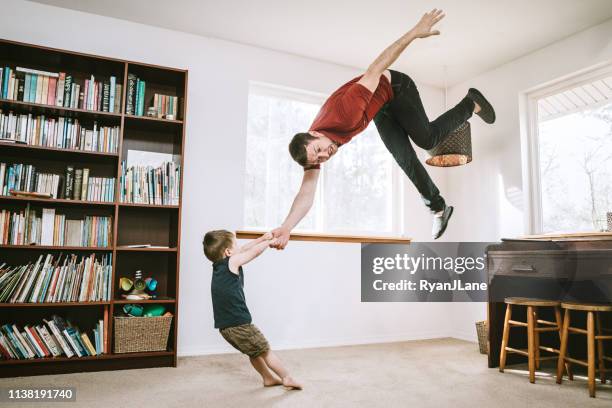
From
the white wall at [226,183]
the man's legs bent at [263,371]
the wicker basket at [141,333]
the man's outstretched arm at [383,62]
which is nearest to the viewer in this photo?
the man's outstretched arm at [383,62]

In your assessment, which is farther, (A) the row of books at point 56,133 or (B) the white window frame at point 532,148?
(B) the white window frame at point 532,148

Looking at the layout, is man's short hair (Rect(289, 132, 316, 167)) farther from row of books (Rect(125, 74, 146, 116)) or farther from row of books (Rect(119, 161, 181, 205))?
row of books (Rect(125, 74, 146, 116))

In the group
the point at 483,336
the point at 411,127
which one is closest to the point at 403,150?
the point at 411,127

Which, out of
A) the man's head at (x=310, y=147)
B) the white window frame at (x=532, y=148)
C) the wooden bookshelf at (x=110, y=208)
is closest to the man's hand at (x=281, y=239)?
the man's head at (x=310, y=147)

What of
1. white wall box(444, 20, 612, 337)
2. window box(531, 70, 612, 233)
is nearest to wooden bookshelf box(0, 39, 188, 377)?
white wall box(444, 20, 612, 337)

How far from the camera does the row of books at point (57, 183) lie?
119 inches

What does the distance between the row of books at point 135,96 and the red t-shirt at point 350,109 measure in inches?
74.7

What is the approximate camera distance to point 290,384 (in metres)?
2.72

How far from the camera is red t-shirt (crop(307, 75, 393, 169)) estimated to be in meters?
1.90

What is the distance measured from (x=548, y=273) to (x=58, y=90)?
350cm

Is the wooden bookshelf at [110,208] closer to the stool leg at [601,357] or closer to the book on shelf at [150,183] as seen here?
the book on shelf at [150,183]

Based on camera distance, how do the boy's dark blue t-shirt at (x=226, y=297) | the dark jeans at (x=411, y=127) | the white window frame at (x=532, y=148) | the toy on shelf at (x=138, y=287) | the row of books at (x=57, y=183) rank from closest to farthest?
the dark jeans at (x=411, y=127)
the boy's dark blue t-shirt at (x=226, y=297)
the row of books at (x=57, y=183)
the toy on shelf at (x=138, y=287)
the white window frame at (x=532, y=148)

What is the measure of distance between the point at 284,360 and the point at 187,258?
109cm

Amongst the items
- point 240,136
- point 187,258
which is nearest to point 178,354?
point 187,258
